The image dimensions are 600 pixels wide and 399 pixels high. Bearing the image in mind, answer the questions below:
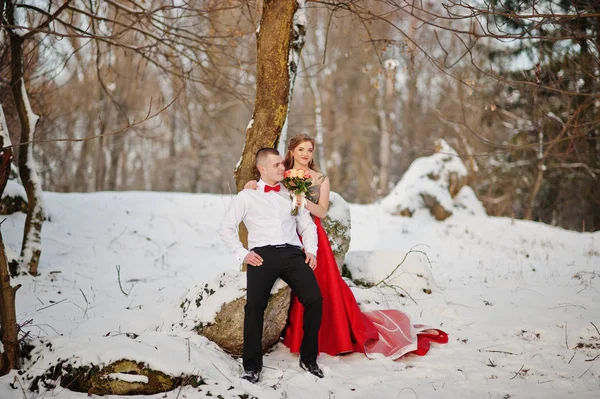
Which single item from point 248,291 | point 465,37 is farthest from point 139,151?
point 248,291

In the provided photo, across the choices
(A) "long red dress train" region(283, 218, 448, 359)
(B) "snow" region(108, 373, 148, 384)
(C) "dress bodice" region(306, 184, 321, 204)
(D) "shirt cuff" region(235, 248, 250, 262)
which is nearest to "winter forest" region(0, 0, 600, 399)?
(B) "snow" region(108, 373, 148, 384)

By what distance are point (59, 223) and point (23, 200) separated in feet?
2.38

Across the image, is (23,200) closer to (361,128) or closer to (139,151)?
(361,128)

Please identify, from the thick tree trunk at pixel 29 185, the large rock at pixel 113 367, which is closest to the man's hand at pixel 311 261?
the large rock at pixel 113 367

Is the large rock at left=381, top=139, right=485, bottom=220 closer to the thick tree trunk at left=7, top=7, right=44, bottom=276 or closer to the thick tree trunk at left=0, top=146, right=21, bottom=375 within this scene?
the thick tree trunk at left=7, top=7, right=44, bottom=276

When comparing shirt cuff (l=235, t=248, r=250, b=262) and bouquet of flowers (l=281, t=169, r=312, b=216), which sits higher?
bouquet of flowers (l=281, t=169, r=312, b=216)

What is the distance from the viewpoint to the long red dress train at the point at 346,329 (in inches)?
164

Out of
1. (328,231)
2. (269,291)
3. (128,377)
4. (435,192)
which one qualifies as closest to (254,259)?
(269,291)

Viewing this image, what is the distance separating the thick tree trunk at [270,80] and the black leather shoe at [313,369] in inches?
76.3

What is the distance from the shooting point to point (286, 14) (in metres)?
4.70

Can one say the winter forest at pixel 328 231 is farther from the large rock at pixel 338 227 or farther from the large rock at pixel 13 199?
the large rock at pixel 338 227

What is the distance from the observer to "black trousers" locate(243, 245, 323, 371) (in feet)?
11.9

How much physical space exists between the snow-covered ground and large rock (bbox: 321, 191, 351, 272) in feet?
1.63

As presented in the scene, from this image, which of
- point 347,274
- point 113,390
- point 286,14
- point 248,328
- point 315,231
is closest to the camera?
point 113,390
